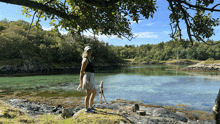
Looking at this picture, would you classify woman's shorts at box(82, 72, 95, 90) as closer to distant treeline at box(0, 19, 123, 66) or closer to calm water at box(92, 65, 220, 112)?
calm water at box(92, 65, 220, 112)

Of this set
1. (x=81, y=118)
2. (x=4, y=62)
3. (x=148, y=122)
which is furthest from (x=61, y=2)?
(x=4, y=62)

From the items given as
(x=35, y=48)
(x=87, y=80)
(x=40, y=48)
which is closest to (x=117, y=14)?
(x=87, y=80)

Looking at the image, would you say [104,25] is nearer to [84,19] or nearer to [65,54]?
[84,19]

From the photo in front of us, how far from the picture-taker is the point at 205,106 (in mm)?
14367

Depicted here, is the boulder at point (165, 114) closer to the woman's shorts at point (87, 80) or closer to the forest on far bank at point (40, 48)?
the woman's shorts at point (87, 80)

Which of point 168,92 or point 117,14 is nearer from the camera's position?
point 117,14

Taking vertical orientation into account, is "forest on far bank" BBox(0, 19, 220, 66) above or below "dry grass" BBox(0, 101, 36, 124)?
above

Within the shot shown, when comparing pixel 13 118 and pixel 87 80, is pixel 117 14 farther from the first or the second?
pixel 13 118

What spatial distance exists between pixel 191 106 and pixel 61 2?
13.8m

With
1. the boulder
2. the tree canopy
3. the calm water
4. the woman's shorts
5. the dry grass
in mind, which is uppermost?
the tree canopy

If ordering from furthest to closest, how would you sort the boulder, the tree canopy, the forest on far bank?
the forest on far bank, the boulder, the tree canopy

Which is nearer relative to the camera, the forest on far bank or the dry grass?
the dry grass

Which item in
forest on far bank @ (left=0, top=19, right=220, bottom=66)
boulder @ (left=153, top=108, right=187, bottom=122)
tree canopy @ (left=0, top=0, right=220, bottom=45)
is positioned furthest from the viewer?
forest on far bank @ (left=0, top=19, right=220, bottom=66)

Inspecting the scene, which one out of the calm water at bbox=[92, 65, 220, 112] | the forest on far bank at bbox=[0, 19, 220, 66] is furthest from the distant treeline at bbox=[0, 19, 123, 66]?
the calm water at bbox=[92, 65, 220, 112]
